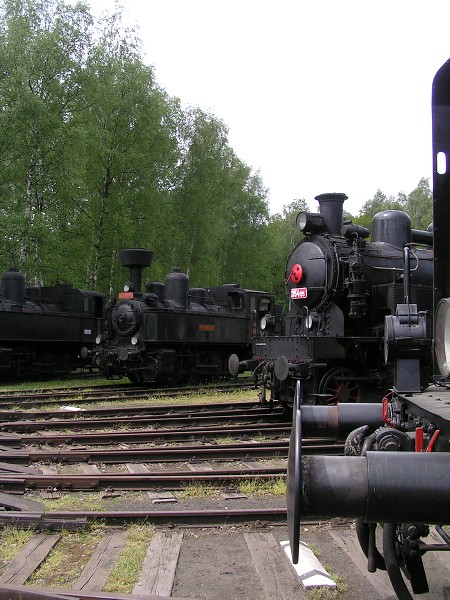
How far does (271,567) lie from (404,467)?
229 centimetres

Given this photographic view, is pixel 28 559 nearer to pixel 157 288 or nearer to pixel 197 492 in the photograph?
pixel 197 492

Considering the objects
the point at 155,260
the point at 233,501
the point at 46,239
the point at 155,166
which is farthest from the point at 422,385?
the point at 155,166

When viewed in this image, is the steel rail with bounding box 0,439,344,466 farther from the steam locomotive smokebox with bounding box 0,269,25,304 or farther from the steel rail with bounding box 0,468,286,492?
the steam locomotive smokebox with bounding box 0,269,25,304

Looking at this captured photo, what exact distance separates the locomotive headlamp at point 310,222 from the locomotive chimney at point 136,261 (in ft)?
22.9

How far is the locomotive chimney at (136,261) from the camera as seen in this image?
15.6m

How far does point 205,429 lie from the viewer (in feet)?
27.5

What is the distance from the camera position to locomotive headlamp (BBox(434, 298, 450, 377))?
2164 millimetres

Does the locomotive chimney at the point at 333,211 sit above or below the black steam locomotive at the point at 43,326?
above

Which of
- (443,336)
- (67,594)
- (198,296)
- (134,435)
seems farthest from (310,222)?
(198,296)

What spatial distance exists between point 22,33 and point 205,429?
15.7 meters

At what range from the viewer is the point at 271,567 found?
3.71m

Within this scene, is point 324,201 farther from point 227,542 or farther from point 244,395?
point 227,542

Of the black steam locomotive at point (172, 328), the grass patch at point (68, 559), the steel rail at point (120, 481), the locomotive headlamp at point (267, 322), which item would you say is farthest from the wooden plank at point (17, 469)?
the black steam locomotive at point (172, 328)

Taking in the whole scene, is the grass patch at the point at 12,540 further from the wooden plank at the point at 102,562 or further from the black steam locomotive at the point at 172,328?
the black steam locomotive at the point at 172,328
